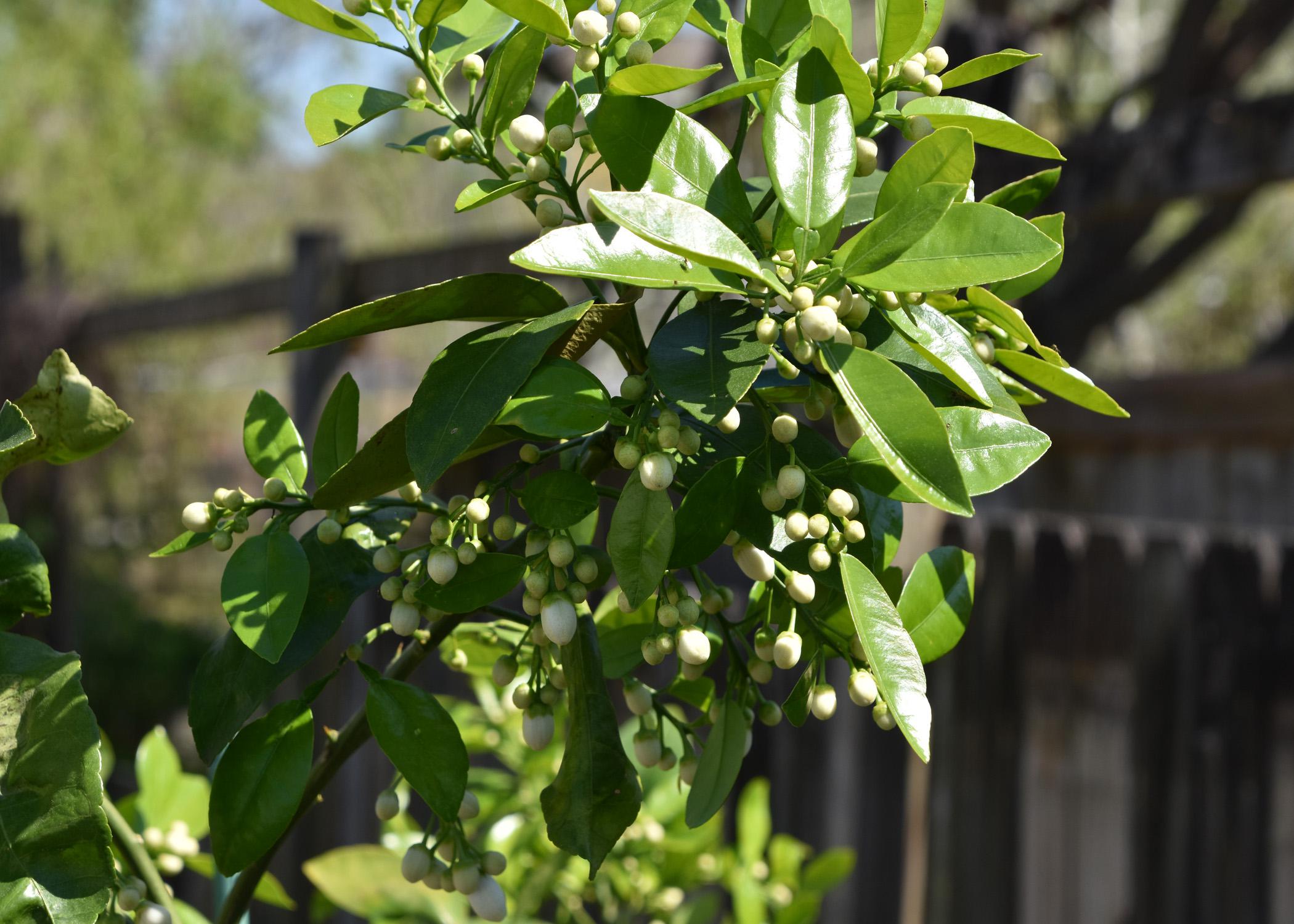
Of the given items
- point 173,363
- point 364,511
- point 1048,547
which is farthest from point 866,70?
point 173,363

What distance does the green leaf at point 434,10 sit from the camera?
1.25 ft

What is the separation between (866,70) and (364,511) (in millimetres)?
262

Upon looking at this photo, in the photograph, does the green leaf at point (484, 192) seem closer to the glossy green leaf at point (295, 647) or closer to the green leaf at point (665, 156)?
the green leaf at point (665, 156)

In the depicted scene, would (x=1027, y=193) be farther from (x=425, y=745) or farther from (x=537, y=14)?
(x=425, y=745)

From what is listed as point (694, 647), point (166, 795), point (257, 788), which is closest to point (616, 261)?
point (694, 647)

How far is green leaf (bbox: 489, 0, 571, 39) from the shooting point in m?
0.34

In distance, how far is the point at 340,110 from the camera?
432 millimetres

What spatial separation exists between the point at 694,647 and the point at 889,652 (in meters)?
0.07

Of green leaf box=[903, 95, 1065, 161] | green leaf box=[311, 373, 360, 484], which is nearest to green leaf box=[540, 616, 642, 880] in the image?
green leaf box=[311, 373, 360, 484]

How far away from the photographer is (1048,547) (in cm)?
140

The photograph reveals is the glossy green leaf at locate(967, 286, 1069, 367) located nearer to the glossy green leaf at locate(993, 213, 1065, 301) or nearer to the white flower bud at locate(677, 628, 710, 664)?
the glossy green leaf at locate(993, 213, 1065, 301)

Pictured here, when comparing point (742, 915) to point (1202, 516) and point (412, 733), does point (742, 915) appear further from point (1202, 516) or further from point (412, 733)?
point (1202, 516)

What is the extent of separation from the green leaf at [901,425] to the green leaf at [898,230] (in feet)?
0.10

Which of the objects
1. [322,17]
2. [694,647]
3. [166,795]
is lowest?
[166,795]
